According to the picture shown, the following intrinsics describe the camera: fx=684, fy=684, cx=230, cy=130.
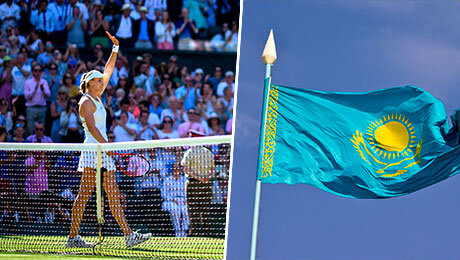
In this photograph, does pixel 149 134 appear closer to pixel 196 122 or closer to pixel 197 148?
pixel 196 122

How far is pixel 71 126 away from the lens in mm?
15875

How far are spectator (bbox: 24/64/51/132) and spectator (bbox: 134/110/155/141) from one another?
2.47 meters

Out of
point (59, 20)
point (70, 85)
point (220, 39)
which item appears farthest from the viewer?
point (220, 39)

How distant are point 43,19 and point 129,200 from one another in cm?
1070

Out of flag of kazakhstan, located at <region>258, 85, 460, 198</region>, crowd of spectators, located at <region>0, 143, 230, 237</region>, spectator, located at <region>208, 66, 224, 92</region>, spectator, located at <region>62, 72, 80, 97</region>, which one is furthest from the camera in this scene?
spectator, located at <region>208, 66, 224, 92</region>

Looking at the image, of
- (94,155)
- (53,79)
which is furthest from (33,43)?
(94,155)

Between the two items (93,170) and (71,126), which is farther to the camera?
(71,126)

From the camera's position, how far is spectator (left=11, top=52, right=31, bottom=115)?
16703 millimetres

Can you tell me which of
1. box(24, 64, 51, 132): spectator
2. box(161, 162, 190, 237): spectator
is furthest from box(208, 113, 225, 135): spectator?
box(161, 162, 190, 237): spectator

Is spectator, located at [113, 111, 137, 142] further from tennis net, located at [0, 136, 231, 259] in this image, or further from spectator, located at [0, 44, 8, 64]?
tennis net, located at [0, 136, 231, 259]

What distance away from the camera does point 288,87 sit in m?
8.63

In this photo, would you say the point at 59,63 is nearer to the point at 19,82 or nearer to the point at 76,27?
the point at 19,82

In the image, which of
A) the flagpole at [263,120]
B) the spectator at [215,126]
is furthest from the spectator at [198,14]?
the flagpole at [263,120]

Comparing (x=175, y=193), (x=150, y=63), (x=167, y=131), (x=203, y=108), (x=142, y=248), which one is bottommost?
(x=142, y=248)
